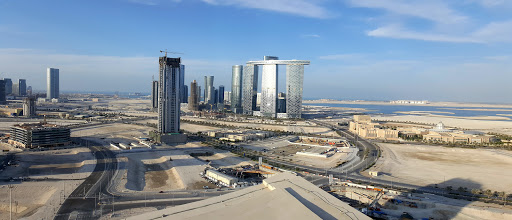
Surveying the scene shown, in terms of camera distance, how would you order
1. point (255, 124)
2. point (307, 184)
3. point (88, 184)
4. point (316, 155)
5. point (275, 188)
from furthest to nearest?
point (255, 124) → point (316, 155) → point (88, 184) → point (307, 184) → point (275, 188)

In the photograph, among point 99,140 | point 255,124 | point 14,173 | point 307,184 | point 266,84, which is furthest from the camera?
point 266,84

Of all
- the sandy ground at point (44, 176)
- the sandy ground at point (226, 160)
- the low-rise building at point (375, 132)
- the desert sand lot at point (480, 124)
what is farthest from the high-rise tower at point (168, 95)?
the desert sand lot at point (480, 124)

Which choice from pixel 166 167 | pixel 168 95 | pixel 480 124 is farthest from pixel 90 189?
pixel 480 124

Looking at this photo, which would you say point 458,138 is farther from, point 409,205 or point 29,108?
point 29,108

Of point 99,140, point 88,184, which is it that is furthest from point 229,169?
point 99,140

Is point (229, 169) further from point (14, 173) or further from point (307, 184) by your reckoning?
point (14, 173)

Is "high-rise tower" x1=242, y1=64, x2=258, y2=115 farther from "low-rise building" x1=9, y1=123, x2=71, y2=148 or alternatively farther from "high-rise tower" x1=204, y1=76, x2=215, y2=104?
"low-rise building" x1=9, y1=123, x2=71, y2=148

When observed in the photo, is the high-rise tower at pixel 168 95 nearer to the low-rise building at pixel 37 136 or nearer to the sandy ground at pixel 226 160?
the sandy ground at pixel 226 160
